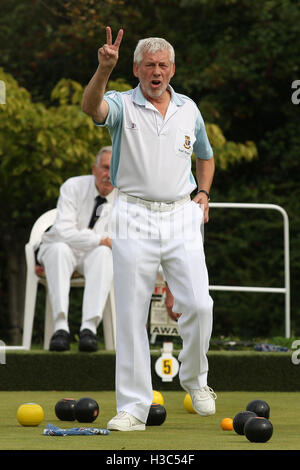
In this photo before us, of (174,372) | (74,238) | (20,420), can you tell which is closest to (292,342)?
(174,372)

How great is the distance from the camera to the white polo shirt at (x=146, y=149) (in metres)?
4.16

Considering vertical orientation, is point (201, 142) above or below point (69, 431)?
above

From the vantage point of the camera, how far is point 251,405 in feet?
13.9

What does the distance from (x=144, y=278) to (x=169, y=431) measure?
67cm

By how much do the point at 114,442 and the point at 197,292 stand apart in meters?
0.97

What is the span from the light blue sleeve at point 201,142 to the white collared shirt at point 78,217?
6.85ft

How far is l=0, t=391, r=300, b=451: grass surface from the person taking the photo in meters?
3.29

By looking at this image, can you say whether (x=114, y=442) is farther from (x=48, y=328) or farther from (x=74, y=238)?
(x=48, y=328)

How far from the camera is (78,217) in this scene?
22.8 feet

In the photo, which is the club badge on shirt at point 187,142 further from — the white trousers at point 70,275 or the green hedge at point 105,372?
the white trousers at point 70,275
